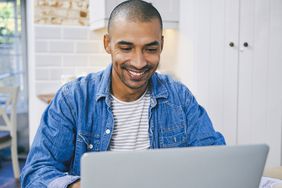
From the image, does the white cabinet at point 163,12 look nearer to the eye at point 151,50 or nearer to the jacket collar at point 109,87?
the jacket collar at point 109,87

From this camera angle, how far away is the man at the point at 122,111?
3.19 ft

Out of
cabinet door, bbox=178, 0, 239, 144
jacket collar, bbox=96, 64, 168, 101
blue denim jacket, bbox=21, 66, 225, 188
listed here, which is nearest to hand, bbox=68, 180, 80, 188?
blue denim jacket, bbox=21, 66, 225, 188

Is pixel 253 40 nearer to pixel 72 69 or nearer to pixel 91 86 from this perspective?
pixel 91 86

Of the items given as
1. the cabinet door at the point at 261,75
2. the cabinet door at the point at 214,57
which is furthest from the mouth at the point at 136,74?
the cabinet door at the point at 214,57

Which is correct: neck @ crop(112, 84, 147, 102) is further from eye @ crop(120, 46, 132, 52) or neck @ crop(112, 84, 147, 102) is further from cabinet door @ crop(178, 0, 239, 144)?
cabinet door @ crop(178, 0, 239, 144)

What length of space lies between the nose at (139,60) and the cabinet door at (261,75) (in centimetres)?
89

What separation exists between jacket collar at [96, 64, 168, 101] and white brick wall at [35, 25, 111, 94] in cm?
133

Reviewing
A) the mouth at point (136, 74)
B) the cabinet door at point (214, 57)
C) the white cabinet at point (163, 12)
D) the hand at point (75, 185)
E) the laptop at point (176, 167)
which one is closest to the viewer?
the laptop at point (176, 167)

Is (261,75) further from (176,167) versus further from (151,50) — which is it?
(176,167)

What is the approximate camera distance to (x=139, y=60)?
99 cm

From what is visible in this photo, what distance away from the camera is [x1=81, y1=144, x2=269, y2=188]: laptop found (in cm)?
56

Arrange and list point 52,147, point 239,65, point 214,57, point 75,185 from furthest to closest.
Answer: point 214,57 → point 239,65 → point 52,147 → point 75,185

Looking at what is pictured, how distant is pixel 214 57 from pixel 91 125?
118 centimetres

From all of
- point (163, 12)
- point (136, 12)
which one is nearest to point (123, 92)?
point (136, 12)
